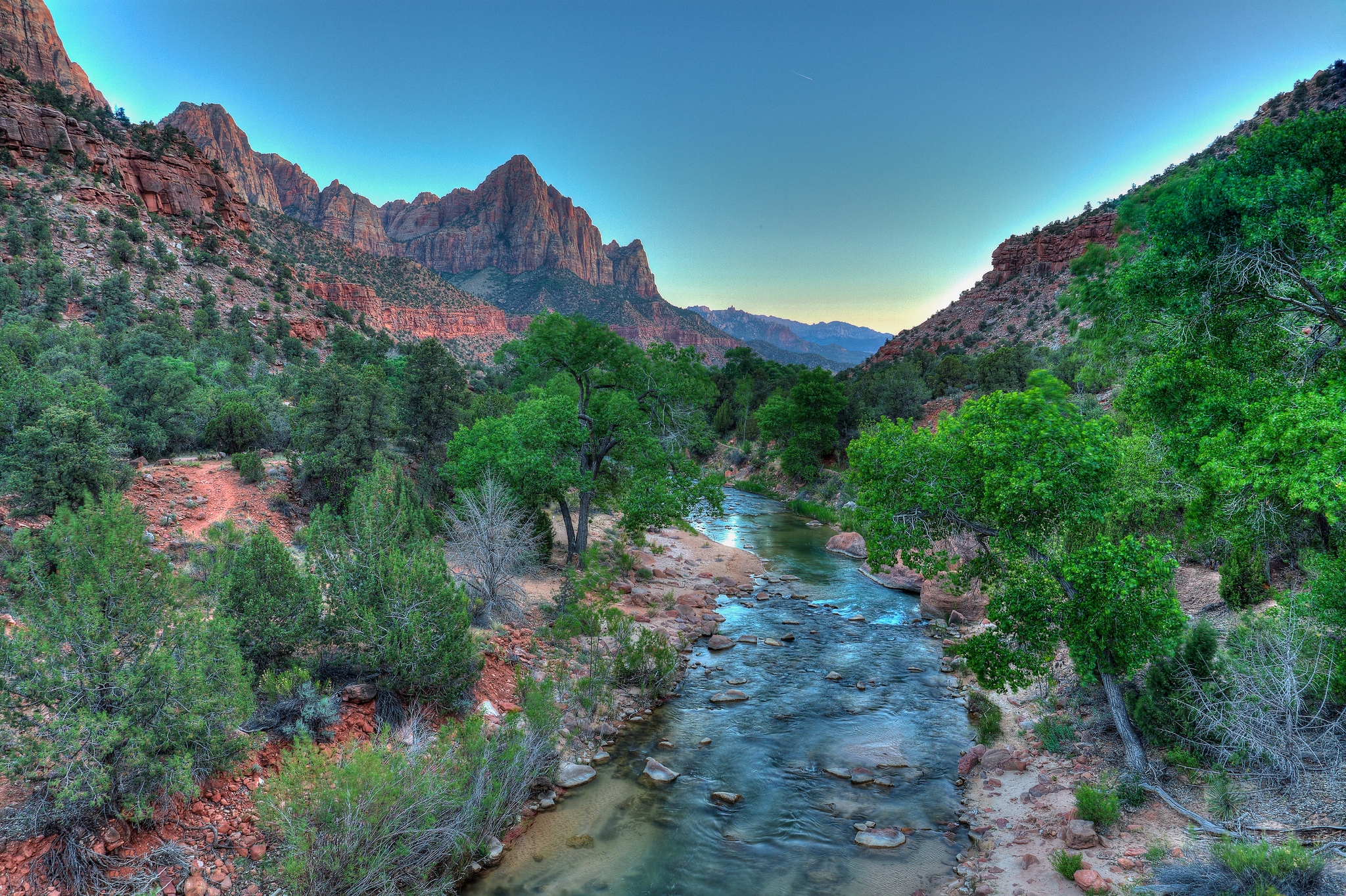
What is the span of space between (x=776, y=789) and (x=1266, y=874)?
5.92 metres

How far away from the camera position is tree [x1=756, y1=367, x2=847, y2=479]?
3944 centimetres

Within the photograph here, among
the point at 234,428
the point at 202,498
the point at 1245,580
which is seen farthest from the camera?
the point at 234,428

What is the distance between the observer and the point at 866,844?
7809mm

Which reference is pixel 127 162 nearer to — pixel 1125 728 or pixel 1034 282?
pixel 1125 728

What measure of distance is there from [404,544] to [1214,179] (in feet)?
43.3

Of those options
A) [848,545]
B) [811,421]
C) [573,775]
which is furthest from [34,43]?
[573,775]

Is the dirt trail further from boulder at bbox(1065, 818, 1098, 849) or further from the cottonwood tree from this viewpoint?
boulder at bbox(1065, 818, 1098, 849)

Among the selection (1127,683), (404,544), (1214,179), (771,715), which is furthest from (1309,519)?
(404,544)

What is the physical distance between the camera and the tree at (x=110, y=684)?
5020 mm

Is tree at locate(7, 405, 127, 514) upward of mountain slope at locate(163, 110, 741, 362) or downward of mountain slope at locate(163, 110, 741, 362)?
downward

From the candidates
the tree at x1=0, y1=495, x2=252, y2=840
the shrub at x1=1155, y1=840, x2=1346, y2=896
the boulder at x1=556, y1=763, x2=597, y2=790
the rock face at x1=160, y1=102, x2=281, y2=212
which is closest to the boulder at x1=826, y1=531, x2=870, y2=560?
the boulder at x1=556, y1=763, x2=597, y2=790

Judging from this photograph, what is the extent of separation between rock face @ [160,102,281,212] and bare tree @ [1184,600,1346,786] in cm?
17454

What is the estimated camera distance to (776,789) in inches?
363

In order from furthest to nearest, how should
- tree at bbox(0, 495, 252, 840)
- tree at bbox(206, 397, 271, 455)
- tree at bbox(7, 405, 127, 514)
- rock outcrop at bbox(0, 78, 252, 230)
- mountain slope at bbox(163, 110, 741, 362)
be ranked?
mountain slope at bbox(163, 110, 741, 362)
rock outcrop at bbox(0, 78, 252, 230)
tree at bbox(206, 397, 271, 455)
tree at bbox(7, 405, 127, 514)
tree at bbox(0, 495, 252, 840)
